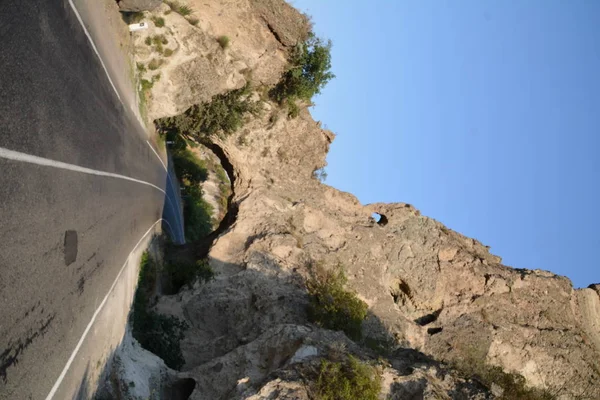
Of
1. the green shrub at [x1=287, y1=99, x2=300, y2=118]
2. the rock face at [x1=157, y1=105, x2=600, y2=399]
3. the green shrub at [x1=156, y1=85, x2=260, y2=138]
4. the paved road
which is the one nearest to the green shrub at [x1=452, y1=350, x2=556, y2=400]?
the rock face at [x1=157, y1=105, x2=600, y2=399]

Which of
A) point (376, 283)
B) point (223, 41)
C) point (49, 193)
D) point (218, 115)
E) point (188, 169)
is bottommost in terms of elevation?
point (49, 193)

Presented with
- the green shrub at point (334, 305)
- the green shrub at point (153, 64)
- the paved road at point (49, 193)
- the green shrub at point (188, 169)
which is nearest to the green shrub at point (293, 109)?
the green shrub at point (153, 64)

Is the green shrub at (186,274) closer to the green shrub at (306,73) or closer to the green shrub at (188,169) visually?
the green shrub at (306,73)

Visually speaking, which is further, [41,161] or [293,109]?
[293,109]

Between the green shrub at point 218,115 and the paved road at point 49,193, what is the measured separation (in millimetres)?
8049

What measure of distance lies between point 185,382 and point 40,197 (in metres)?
7.98

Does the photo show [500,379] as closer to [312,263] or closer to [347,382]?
[347,382]

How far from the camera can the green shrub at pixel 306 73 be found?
22688 mm

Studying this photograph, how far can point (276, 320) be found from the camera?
18.8m

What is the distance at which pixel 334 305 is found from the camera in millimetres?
18984

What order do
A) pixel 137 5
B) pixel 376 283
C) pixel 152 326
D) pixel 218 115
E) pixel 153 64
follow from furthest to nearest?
pixel 218 115
pixel 376 283
pixel 153 64
pixel 152 326
pixel 137 5

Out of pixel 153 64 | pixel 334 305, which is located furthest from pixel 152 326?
pixel 153 64

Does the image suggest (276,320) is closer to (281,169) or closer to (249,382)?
(249,382)

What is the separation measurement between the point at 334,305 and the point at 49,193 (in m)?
11.9
